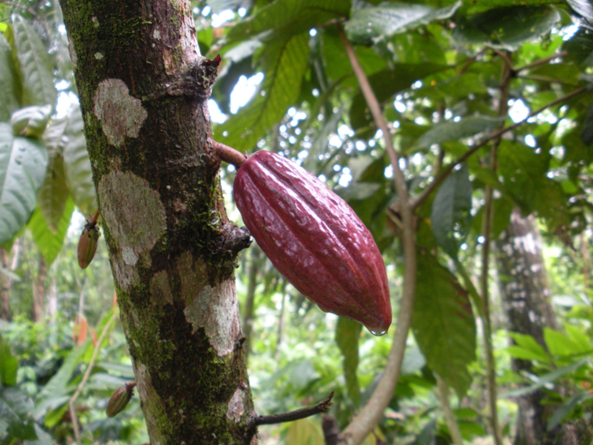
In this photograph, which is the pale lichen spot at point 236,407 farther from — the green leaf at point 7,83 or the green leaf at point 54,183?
the green leaf at point 7,83

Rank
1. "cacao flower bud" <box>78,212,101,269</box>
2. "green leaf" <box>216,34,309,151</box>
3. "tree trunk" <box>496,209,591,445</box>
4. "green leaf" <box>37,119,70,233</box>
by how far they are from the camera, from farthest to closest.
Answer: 1. "tree trunk" <box>496,209,591,445</box>
2. "green leaf" <box>216,34,309,151</box>
3. "green leaf" <box>37,119,70,233</box>
4. "cacao flower bud" <box>78,212,101,269</box>

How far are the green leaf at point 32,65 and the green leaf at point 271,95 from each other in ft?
1.30

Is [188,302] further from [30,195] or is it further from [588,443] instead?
[588,443]

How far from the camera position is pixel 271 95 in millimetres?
1156

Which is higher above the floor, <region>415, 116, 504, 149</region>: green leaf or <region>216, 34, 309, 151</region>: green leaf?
<region>216, 34, 309, 151</region>: green leaf

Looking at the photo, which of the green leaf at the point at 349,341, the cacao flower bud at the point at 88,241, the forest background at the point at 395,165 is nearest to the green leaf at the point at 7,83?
the forest background at the point at 395,165

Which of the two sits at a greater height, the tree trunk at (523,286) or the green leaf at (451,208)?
the green leaf at (451,208)

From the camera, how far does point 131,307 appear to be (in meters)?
0.50

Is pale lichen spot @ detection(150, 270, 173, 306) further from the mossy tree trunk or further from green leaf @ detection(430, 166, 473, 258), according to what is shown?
green leaf @ detection(430, 166, 473, 258)

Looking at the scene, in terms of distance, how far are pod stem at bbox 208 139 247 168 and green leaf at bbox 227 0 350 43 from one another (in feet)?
1.89

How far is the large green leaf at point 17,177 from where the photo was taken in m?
0.63

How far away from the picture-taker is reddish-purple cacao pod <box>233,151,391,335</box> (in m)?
0.48

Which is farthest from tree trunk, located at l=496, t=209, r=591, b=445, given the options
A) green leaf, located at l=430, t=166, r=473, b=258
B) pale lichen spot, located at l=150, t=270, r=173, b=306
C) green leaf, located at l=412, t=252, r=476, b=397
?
pale lichen spot, located at l=150, t=270, r=173, b=306

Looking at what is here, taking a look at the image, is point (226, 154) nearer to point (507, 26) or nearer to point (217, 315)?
point (217, 315)
